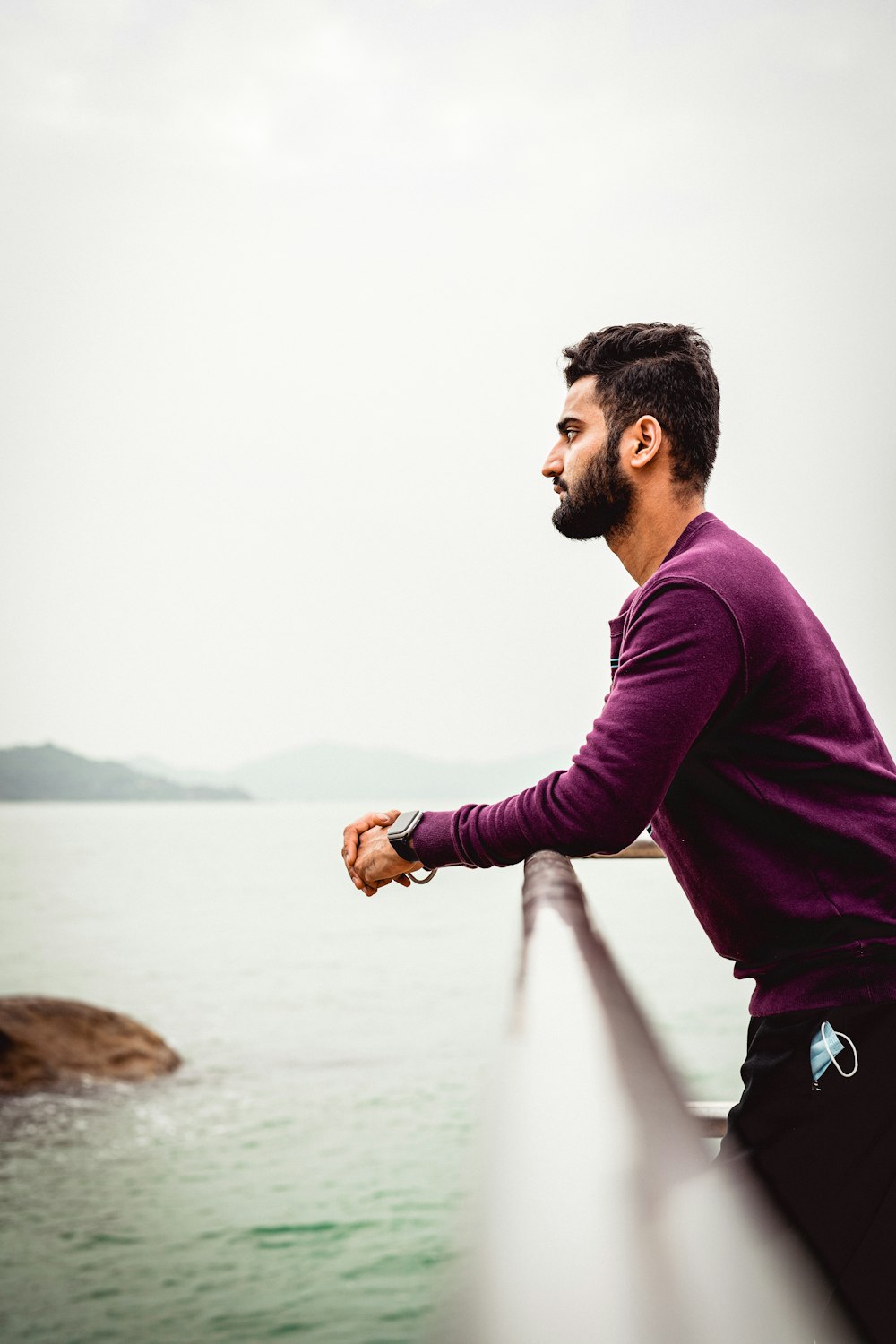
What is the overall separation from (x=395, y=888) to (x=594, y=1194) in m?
92.6

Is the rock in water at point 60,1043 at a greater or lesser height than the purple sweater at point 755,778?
lesser

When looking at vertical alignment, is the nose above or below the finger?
above

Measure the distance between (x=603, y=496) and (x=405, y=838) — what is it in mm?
613

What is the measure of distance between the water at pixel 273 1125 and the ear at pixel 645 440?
76 centimetres

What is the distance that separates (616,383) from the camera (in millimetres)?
1863

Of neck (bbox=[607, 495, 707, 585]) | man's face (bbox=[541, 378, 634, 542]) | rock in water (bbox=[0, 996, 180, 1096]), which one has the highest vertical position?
man's face (bbox=[541, 378, 634, 542])

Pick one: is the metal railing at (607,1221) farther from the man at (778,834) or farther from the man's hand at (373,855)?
the man's hand at (373,855)

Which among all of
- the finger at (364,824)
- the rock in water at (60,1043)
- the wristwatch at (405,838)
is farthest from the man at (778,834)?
the rock in water at (60,1043)

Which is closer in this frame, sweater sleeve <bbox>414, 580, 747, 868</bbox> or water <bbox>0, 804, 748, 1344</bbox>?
sweater sleeve <bbox>414, 580, 747, 868</bbox>

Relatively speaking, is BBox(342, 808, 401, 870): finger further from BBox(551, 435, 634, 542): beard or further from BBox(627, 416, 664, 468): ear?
BBox(627, 416, 664, 468): ear

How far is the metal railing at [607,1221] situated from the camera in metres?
0.35

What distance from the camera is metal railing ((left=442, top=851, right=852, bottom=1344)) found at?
353 millimetres

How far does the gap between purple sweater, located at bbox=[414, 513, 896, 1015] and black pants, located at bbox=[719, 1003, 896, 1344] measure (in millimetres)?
58

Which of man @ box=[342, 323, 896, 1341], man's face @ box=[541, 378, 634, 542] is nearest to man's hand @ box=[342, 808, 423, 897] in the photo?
man @ box=[342, 323, 896, 1341]
